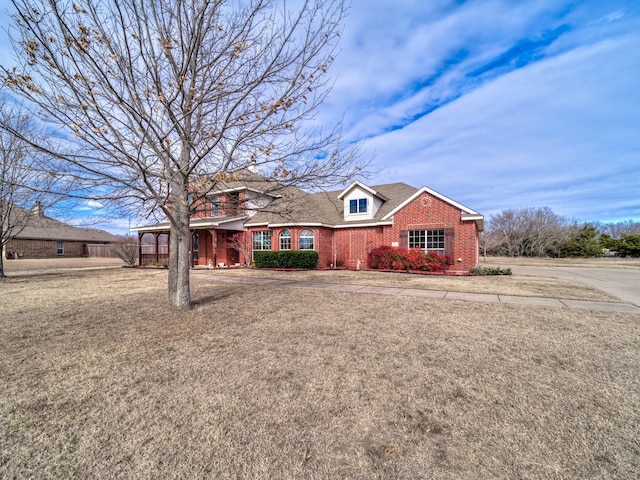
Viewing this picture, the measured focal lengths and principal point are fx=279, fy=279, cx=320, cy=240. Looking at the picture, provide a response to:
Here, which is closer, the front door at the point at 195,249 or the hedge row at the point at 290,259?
the hedge row at the point at 290,259

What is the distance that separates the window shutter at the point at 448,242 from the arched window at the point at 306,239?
25.7 feet

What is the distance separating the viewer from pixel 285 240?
59.8 feet

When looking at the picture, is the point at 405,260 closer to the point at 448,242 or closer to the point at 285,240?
the point at 448,242

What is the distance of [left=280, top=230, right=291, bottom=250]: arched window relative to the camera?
18047 mm

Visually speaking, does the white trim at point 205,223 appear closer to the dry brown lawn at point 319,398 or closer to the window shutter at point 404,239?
the window shutter at point 404,239

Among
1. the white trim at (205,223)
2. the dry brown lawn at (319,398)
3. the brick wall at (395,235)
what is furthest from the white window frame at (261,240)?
the dry brown lawn at (319,398)

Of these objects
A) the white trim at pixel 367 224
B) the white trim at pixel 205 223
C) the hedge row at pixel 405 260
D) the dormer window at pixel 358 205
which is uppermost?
the dormer window at pixel 358 205

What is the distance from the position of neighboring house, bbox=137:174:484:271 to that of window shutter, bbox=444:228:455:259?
0.8 inches

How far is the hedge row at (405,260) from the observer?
14922 millimetres

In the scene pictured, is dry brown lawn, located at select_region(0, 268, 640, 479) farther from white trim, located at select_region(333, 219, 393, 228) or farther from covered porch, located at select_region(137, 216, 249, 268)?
covered porch, located at select_region(137, 216, 249, 268)

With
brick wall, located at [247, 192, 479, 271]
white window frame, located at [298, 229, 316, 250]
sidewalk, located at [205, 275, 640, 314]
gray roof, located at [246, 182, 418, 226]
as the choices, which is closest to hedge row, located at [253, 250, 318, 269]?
white window frame, located at [298, 229, 316, 250]

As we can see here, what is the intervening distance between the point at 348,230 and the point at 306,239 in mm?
3029

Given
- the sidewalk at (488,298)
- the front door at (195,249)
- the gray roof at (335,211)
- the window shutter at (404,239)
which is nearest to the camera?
the sidewalk at (488,298)

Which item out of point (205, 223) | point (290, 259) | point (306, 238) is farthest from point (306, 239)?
point (205, 223)
